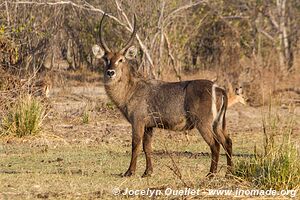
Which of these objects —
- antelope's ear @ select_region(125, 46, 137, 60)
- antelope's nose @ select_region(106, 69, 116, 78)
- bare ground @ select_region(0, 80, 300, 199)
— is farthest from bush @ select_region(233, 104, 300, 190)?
antelope's ear @ select_region(125, 46, 137, 60)

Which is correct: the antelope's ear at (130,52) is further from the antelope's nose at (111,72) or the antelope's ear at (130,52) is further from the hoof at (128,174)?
the hoof at (128,174)

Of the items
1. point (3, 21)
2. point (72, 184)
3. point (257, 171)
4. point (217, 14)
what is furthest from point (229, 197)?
point (217, 14)

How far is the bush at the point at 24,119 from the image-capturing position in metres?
12.9

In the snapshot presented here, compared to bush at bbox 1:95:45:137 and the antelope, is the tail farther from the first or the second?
bush at bbox 1:95:45:137

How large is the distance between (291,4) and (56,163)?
59.7 ft

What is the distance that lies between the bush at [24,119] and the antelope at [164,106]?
3.17m

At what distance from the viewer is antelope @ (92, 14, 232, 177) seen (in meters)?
9.48

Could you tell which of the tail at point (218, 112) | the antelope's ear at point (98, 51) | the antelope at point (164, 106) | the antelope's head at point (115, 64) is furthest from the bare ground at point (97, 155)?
the antelope's ear at point (98, 51)

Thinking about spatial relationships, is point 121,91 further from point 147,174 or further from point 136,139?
point 147,174

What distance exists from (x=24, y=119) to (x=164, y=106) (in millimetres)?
3930

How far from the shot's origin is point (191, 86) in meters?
9.73

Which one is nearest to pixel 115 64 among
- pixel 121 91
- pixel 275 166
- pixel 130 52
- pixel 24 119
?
pixel 121 91

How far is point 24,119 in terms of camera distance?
12906mm

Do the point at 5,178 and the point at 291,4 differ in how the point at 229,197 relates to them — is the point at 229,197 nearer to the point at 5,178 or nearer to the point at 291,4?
the point at 5,178
